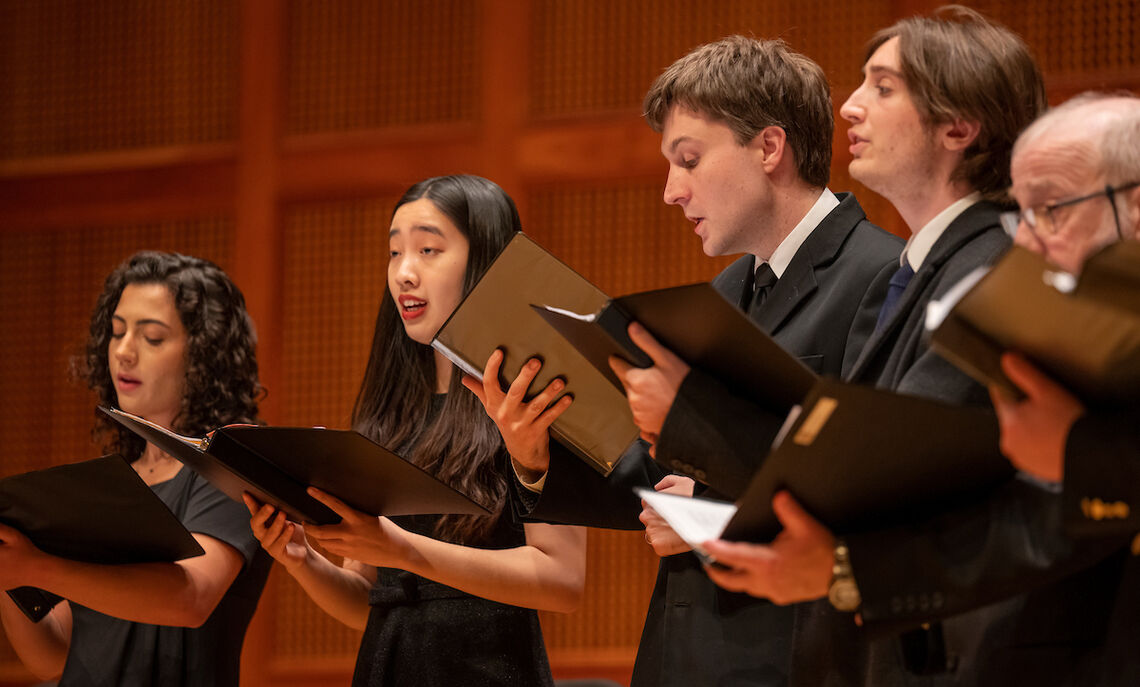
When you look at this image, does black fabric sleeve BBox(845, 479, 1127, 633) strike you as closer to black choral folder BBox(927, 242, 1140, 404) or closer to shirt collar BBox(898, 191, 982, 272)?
black choral folder BBox(927, 242, 1140, 404)

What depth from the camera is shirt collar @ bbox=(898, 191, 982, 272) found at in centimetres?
170

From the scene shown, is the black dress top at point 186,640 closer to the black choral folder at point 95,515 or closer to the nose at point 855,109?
the black choral folder at point 95,515

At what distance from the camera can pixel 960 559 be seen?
4.28 ft

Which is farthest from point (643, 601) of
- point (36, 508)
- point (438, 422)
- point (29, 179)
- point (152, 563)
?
point (29, 179)

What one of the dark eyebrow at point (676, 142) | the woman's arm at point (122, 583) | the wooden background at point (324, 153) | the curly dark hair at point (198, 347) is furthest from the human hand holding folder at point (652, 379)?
the wooden background at point (324, 153)

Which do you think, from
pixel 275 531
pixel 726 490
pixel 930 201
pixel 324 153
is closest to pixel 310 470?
pixel 275 531

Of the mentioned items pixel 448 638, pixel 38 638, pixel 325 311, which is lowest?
pixel 38 638

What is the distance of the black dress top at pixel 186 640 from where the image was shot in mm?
2500

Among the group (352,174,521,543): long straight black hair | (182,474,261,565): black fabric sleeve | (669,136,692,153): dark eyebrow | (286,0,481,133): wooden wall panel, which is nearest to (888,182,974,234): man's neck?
(669,136,692,153): dark eyebrow

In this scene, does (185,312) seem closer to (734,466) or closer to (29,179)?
(734,466)

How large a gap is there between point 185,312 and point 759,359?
1722mm

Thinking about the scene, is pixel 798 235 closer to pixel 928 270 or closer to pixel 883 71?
pixel 883 71

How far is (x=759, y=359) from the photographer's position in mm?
1496

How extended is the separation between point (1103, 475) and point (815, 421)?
0.28 metres
